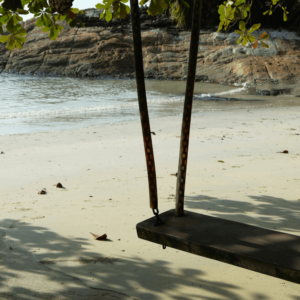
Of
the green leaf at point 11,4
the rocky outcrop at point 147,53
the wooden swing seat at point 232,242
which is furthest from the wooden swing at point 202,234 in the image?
the rocky outcrop at point 147,53

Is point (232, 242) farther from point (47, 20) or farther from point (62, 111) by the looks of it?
point (62, 111)

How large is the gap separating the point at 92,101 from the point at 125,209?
38.6 ft

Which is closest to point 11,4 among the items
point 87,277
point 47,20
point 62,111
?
point 47,20

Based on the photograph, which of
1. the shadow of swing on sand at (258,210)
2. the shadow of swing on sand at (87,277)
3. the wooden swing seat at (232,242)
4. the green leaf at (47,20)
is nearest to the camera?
the wooden swing seat at (232,242)

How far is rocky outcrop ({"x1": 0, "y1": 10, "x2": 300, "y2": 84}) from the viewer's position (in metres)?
20.3

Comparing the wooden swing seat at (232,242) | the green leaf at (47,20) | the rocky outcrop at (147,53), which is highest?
the rocky outcrop at (147,53)

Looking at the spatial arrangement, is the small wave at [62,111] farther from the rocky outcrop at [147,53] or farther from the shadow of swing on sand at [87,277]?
the shadow of swing on sand at [87,277]

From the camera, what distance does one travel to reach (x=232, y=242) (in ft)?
5.69

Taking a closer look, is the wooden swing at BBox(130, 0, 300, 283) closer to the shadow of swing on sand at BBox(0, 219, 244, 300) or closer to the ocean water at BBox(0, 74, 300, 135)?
the shadow of swing on sand at BBox(0, 219, 244, 300)

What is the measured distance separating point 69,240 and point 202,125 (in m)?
5.87

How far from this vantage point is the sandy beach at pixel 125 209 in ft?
7.10

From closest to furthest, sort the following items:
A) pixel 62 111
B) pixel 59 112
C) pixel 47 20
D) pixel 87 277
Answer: pixel 87 277 < pixel 47 20 < pixel 59 112 < pixel 62 111

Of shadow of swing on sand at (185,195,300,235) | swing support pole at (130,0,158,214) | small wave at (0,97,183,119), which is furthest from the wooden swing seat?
small wave at (0,97,183,119)

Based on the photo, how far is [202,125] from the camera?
8188 millimetres
